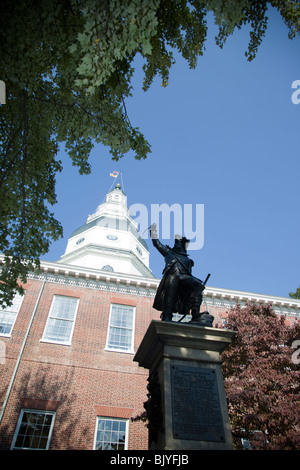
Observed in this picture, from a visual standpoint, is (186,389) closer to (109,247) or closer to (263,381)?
(263,381)

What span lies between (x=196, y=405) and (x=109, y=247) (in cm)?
2244

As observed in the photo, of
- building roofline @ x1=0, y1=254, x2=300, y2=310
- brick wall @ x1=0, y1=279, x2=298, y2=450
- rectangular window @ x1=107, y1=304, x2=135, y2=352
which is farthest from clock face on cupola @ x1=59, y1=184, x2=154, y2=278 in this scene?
Answer: brick wall @ x1=0, y1=279, x2=298, y2=450

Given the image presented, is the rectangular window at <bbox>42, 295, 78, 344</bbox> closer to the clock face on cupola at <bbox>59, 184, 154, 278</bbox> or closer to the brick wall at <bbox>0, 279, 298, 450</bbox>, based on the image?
the brick wall at <bbox>0, 279, 298, 450</bbox>

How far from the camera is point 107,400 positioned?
1283 centimetres

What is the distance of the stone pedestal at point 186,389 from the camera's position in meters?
3.88

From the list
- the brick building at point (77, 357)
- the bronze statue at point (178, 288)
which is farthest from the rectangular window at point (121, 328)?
the bronze statue at point (178, 288)

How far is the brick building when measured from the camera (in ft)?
38.6

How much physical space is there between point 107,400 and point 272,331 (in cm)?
737

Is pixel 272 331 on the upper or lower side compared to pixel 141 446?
upper

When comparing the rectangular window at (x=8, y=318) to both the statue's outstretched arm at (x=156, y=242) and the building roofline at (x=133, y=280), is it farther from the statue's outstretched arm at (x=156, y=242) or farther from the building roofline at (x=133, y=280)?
the statue's outstretched arm at (x=156, y=242)

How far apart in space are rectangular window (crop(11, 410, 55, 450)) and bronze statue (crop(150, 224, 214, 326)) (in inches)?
373
